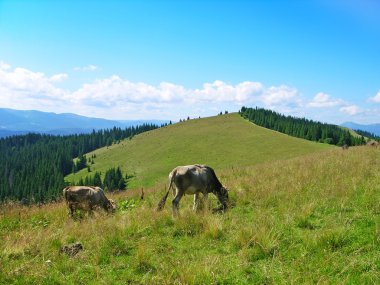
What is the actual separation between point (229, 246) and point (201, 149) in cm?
10988

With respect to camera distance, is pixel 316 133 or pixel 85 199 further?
pixel 316 133

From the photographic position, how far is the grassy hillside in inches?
3927

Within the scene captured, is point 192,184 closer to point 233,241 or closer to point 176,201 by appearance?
point 176,201

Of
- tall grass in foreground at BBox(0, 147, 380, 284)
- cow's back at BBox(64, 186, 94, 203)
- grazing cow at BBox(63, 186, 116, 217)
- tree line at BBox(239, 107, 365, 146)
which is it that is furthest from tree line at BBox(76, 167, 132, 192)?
tall grass in foreground at BBox(0, 147, 380, 284)

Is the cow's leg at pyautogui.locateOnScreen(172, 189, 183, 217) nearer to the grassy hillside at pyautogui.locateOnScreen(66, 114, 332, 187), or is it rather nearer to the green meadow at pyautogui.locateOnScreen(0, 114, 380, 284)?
the green meadow at pyautogui.locateOnScreen(0, 114, 380, 284)

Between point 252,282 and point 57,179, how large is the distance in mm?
137899

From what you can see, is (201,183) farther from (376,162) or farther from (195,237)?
(376,162)

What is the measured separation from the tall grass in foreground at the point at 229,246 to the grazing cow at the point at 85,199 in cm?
226

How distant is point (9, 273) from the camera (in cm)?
655

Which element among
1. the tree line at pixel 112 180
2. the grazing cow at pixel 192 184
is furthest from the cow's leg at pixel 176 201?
the tree line at pixel 112 180

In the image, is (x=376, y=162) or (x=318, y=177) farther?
(x=376, y=162)

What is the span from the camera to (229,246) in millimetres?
7668


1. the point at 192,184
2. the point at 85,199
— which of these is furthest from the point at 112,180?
the point at 192,184

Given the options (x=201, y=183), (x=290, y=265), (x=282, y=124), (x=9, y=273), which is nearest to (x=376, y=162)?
(x=201, y=183)
